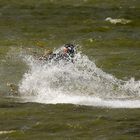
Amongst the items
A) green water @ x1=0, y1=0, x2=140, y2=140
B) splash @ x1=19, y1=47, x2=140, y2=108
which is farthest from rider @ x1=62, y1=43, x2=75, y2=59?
green water @ x1=0, y1=0, x2=140, y2=140

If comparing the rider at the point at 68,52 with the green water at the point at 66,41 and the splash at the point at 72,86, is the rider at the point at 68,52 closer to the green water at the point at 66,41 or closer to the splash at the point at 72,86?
the splash at the point at 72,86

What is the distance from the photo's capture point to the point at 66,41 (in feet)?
147

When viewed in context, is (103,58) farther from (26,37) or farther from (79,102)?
(79,102)

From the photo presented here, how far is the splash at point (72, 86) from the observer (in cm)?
2609

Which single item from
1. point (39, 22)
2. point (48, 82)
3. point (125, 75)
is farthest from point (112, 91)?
point (39, 22)

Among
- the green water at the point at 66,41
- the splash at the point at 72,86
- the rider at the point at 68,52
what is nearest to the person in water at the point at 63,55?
the rider at the point at 68,52

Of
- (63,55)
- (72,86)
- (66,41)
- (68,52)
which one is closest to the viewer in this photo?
(72,86)

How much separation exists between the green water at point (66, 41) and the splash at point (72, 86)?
1265mm

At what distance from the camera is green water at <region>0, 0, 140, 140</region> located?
66.5 ft

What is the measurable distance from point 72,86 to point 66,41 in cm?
1633

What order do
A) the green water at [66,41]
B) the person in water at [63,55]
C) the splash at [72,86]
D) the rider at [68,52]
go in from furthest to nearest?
the rider at [68,52]
the person in water at [63,55]
the splash at [72,86]
the green water at [66,41]

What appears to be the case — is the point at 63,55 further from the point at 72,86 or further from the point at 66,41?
the point at 66,41

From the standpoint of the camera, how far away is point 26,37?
46188mm

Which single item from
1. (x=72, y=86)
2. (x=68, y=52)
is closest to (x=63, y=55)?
(x=68, y=52)
